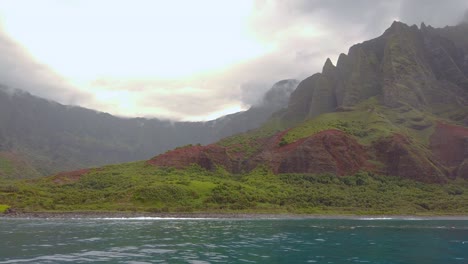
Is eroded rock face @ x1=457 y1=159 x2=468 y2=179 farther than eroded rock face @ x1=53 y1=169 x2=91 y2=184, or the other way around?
eroded rock face @ x1=457 y1=159 x2=468 y2=179

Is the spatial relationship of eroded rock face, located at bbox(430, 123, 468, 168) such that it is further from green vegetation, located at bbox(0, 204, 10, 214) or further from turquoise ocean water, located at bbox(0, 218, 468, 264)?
green vegetation, located at bbox(0, 204, 10, 214)

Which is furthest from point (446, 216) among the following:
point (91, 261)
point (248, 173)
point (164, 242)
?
point (91, 261)

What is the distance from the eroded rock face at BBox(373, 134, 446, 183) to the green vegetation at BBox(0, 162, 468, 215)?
5.57 meters

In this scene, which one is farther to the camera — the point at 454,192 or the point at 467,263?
the point at 454,192

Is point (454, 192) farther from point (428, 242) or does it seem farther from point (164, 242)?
point (164, 242)

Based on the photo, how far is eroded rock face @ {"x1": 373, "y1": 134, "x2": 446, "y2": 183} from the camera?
16450 centimetres

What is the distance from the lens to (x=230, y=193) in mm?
130250

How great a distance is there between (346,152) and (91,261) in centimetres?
15619

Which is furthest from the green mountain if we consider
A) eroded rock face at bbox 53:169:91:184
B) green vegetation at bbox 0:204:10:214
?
green vegetation at bbox 0:204:10:214

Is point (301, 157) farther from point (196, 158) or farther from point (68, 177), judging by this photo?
point (68, 177)

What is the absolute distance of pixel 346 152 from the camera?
17525 centimetres

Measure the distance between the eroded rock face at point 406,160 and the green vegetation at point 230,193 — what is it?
5.57 metres

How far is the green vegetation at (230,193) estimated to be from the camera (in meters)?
118

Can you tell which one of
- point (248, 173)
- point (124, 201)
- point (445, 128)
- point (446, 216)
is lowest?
point (446, 216)
